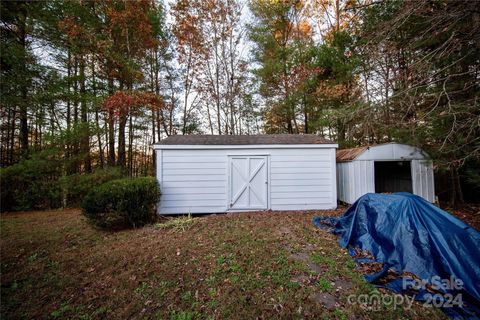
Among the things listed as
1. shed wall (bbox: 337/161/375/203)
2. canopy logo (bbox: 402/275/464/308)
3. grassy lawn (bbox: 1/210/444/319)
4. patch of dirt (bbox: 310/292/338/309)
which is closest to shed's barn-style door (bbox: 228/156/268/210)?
grassy lawn (bbox: 1/210/444/319)

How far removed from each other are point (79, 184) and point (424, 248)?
10152mm

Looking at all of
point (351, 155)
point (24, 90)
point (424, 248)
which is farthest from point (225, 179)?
point (24, 90)

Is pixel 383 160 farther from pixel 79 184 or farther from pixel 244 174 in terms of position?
pixel 79 184

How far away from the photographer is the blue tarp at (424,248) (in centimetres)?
221

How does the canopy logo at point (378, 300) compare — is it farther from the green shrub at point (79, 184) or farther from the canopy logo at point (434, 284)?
the green shrub at point (79, 184)

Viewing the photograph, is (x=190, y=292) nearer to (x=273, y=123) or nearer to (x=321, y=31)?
(x=273, y=123)

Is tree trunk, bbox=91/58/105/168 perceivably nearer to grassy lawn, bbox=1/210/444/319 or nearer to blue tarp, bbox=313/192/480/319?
grassy lawn, bbox=1/210/444/319

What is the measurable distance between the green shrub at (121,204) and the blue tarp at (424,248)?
4.75 meters

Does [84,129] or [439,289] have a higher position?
[84,129]

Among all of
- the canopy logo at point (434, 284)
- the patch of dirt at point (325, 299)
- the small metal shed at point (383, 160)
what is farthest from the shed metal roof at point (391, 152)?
the patch of dirt at point (325, 299)

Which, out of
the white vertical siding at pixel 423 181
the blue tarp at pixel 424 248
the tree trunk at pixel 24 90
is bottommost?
the blue tarp at pixel 424 248

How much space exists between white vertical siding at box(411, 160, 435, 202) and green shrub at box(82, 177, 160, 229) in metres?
8.04

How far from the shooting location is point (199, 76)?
449 inches

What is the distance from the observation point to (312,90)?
9711mm
